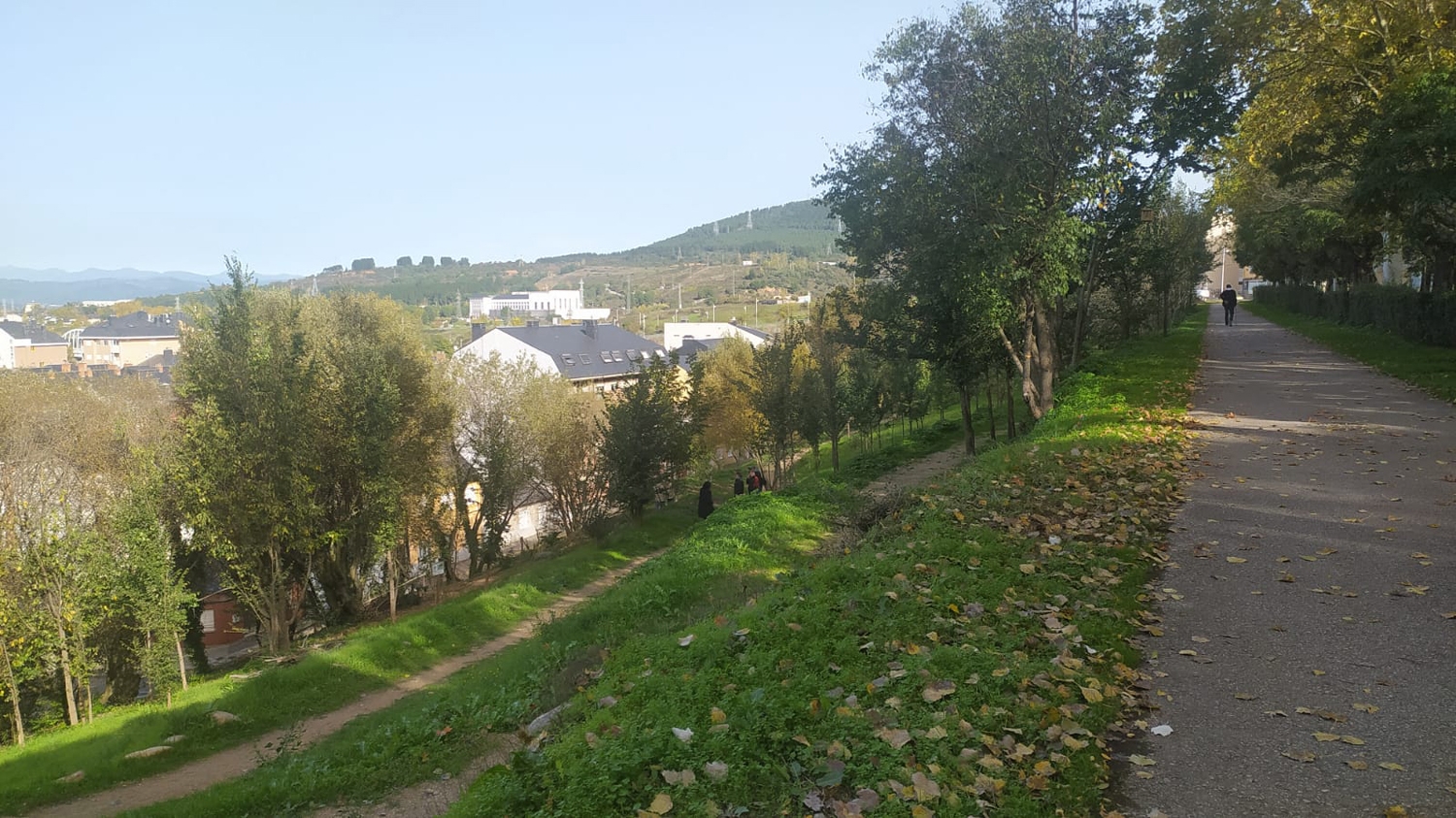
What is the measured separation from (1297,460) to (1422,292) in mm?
18622

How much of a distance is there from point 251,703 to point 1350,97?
88.5 feet

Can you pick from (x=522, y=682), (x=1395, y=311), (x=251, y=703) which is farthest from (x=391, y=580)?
(x=1395, y=311)

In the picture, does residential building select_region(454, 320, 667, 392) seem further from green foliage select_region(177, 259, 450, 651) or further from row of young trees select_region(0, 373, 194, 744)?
row of young trees select_region(0, 373, 194, 744)

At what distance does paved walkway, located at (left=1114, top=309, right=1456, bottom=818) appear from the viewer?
13.8 ft

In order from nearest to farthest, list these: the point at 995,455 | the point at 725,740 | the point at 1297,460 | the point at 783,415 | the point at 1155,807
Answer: the point at 1155,807 < the point at 725,740 < the point at 1297,460 < the point at 995,455 < the point at 783,415

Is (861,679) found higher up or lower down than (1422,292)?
lower down

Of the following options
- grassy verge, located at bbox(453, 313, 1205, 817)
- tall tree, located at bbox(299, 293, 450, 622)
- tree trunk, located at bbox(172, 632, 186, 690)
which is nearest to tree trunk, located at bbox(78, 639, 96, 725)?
tree trunk, located at bbox(172, 632, 186, 690)

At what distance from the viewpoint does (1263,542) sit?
794cm

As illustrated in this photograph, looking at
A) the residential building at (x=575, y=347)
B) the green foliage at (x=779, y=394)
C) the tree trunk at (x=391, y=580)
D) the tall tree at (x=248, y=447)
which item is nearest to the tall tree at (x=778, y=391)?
the green foliage at (x=779, y=394)

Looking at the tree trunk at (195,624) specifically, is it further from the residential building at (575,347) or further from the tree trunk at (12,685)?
the residential building at (575,347)

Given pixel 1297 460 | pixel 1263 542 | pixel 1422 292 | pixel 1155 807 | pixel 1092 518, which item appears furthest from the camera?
pixel 1422 292

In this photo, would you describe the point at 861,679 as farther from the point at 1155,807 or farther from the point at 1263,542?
the point at 1263,542

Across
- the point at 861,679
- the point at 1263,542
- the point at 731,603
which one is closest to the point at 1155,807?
the point at 861,679

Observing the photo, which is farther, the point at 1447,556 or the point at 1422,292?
the point at 1422,292
